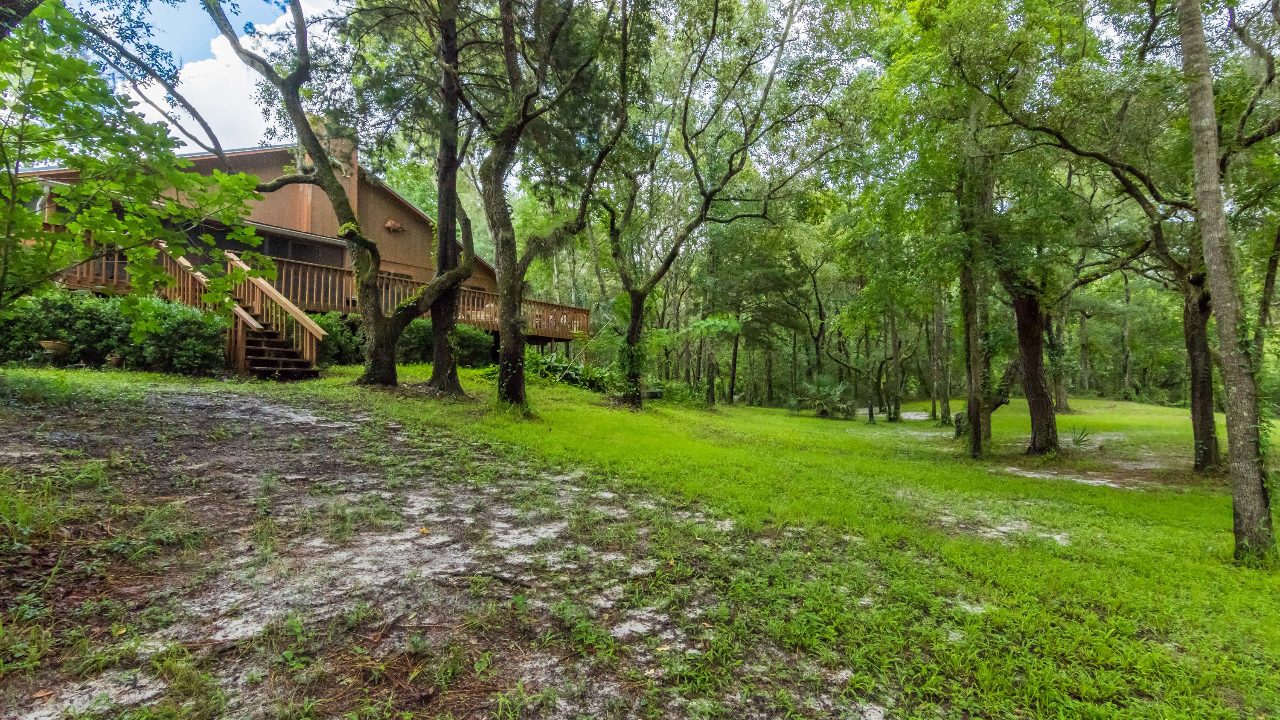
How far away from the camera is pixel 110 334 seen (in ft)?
29.3

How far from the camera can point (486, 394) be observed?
10.4m

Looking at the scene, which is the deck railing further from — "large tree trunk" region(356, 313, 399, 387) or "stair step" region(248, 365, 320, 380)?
"large tree trunk" region(356, 313, 399, 387)

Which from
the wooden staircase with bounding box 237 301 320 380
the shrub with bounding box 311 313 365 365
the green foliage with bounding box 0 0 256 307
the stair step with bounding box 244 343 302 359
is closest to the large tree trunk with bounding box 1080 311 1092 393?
the shrub with bounding box 311 313 365 365

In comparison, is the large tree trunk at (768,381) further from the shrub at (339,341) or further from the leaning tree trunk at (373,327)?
the leaning tree trunk at (373,327)

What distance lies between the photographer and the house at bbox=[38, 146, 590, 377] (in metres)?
10.1

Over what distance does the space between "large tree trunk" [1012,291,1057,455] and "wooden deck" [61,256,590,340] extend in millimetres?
9967

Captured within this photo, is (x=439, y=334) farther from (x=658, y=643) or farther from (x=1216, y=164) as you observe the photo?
(x=1216, y=164)

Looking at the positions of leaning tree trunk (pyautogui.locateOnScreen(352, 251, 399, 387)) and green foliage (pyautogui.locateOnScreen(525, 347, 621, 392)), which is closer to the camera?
leaning tree trunk (pyautogui.locateOnScreen(352, 251, 399, 387))

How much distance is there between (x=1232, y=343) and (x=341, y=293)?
15272 mm

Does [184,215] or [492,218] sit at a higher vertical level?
[492,218]

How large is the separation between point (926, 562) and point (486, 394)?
27.8 feet

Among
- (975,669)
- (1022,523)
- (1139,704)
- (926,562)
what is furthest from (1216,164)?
(975,669)

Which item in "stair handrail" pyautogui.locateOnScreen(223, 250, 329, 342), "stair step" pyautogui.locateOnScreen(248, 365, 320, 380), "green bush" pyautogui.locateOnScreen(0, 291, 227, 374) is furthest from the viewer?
"stair handrail" pyautogui.locateOnScreen(223, 250, 329, 342)

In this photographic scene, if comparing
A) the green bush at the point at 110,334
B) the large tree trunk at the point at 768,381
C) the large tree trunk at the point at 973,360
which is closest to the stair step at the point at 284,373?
the green bush at the point at 110,334
